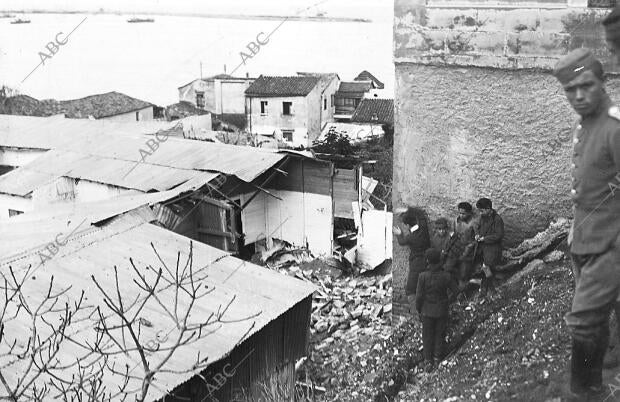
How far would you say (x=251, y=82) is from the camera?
3562 centimetres

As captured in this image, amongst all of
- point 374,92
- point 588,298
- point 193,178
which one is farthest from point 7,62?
point 588,298

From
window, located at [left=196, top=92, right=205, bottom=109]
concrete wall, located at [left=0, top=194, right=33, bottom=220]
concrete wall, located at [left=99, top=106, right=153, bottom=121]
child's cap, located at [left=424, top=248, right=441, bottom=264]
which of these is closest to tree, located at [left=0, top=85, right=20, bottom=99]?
concrete wall, located at [left=99, top=106, right=153, bottom=121]

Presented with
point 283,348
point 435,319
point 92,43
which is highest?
point 92,43

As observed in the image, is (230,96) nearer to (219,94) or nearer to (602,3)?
(219,94)

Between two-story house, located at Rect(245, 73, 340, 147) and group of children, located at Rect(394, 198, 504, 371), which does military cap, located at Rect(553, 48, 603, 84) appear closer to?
group of children, located at Rect(394, 198, 504, 371)

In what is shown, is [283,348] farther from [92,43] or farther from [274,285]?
[92,43]

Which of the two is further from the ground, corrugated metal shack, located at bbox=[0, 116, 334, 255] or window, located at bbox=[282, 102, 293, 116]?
window, located at bbox=[282, 102, 293, 116]

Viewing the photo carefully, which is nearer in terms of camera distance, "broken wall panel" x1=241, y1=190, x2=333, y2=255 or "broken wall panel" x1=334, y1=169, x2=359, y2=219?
"broken wall panel" x1=334, y1=169, x2=359, y2=219

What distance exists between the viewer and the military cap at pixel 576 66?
3.45m

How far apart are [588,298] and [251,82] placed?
33.2 m

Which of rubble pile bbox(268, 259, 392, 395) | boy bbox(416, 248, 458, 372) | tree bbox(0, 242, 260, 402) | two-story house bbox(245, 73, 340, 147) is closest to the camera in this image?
tree bbox(0, 242, 260, 402)

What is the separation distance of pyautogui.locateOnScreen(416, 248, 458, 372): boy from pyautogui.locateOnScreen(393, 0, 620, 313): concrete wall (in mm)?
1047

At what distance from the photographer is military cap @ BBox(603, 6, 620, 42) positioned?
3.59m

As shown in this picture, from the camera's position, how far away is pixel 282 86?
110 feet
